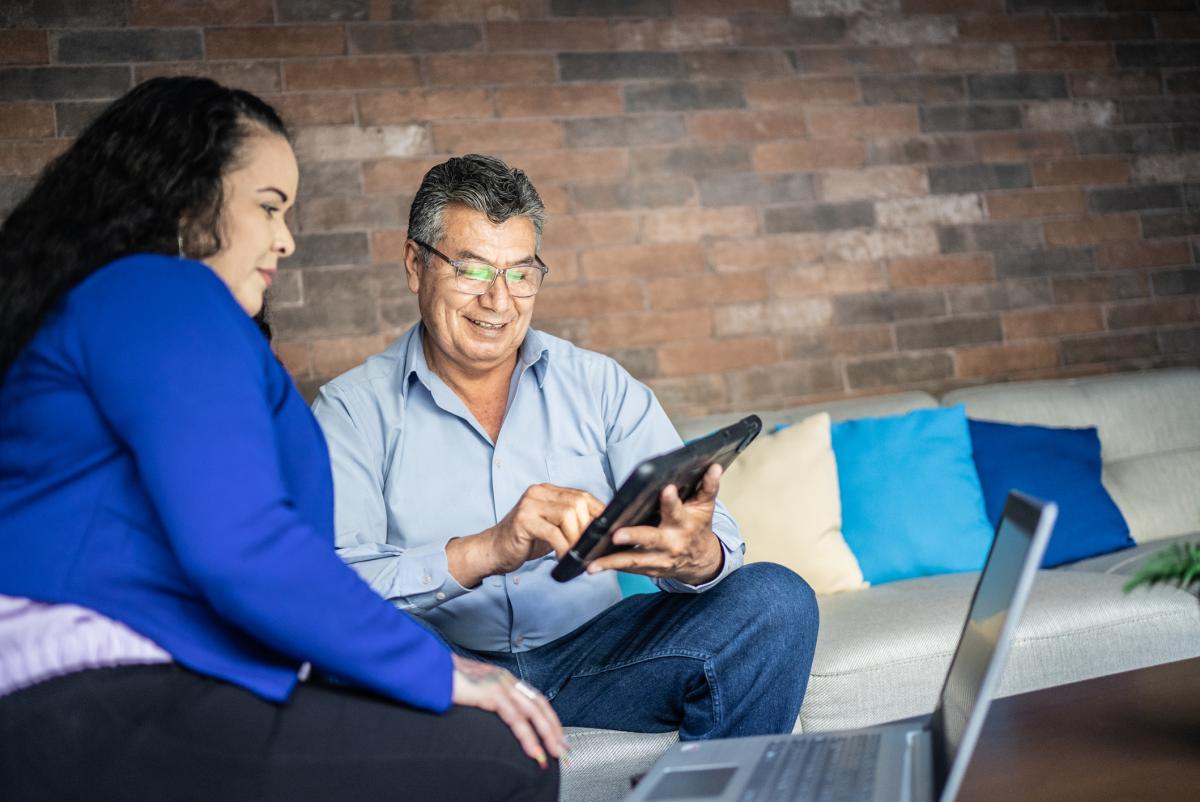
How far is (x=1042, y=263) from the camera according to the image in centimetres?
343

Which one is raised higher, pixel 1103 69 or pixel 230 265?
pixel 1103 69

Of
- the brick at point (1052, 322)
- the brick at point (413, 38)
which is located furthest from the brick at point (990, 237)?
the brick at point (413, 38)

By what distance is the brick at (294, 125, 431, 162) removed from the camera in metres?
2.94

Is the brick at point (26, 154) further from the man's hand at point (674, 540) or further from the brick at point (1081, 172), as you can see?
the brick at point (1081, 172)

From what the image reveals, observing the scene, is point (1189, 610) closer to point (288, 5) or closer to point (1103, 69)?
point (1103, 69)

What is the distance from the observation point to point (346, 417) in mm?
1909

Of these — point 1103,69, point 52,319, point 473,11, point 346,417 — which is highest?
point 473,11

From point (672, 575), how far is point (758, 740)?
333mm

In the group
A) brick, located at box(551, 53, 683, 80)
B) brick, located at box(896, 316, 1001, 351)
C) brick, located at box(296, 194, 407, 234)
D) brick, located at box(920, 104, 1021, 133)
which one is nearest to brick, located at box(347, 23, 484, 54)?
brick, located at box(551, 53, 683, 80)

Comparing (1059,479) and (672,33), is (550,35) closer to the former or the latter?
(672,33)

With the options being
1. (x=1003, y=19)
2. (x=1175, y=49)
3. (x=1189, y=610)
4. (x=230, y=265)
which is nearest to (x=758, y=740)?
(x=230, y=265)

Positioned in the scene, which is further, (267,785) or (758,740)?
(758,740)

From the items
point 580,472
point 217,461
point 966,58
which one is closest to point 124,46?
point 580,472

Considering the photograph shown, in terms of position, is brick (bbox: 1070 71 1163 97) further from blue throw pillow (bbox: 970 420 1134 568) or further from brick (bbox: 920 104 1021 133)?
blue throw pillow (bbox: 970 420 1134 568)
